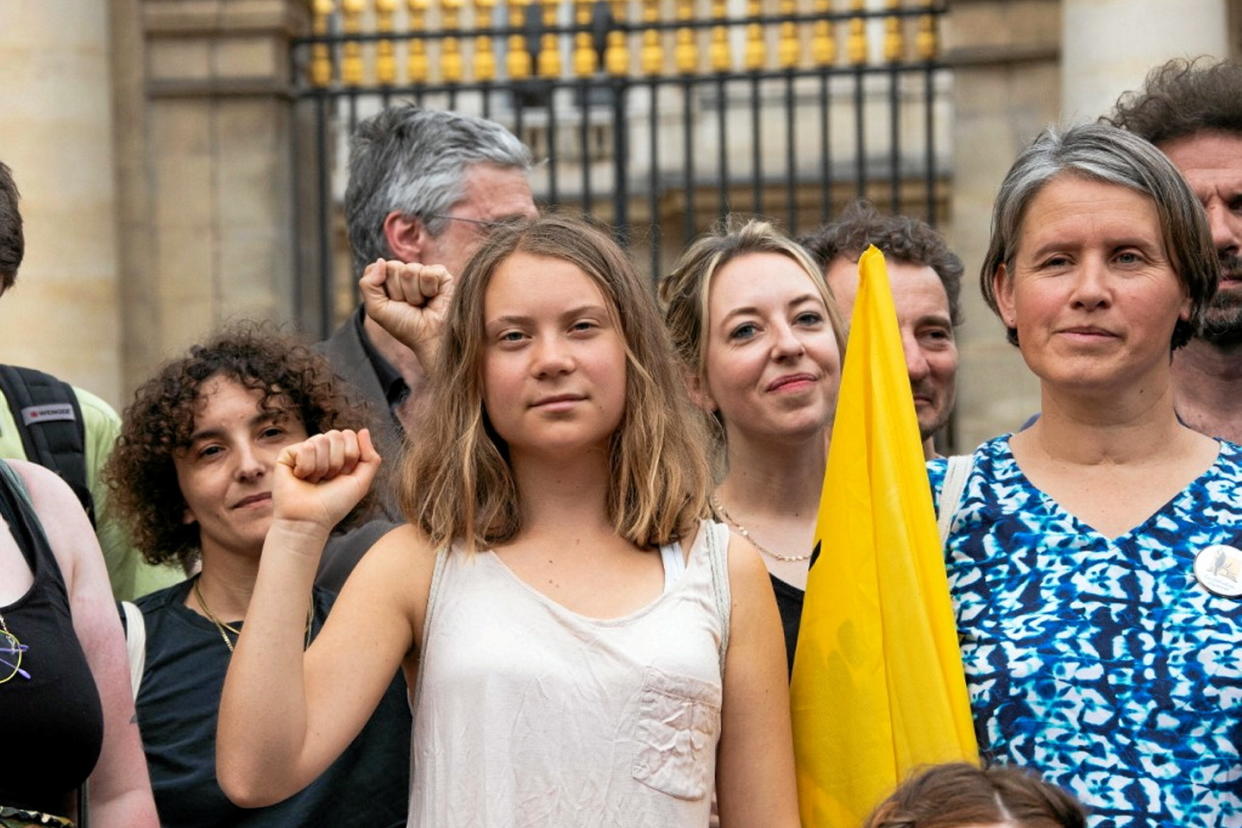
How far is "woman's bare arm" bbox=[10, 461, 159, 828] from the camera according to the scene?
115 inches

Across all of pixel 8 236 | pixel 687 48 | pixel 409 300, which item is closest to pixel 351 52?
pixel 687 48

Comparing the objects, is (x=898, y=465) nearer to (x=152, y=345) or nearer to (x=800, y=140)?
(x=152, y=345)

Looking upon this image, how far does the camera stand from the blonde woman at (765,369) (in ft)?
11.8

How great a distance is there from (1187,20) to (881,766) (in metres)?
6.89

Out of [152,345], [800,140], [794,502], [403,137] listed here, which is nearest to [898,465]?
[794,502]

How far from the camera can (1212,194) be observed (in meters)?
3.72

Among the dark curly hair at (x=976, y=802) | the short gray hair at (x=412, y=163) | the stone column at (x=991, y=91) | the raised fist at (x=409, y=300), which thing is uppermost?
the stone column at (x=991, y=91)

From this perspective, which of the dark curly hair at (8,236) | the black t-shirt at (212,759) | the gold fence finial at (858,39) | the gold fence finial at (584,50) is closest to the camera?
the dark curly hair at (8,236)

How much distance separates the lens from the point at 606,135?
1722cm

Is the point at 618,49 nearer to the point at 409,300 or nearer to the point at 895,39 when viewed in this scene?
the point at 895,39

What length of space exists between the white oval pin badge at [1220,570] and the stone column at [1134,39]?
250 inches

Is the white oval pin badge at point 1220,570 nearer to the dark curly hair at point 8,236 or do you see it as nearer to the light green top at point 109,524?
the dark curly hair at point 8,236

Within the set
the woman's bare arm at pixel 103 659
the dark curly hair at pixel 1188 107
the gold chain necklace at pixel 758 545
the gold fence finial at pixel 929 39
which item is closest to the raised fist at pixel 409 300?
the gold chain necklace at pixel 758 545

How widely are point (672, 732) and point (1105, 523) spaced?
0.71 meters
